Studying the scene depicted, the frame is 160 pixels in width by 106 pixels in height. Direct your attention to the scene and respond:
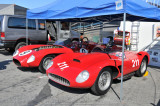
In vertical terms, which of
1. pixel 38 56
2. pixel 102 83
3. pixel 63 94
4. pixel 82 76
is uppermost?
pixel 38 56

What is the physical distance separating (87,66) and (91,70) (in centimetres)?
17

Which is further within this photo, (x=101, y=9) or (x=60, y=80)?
(x=101, y=9)

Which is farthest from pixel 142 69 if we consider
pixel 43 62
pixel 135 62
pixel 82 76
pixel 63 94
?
pixel 43 62

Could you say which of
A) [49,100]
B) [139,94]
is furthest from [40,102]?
[139,94]

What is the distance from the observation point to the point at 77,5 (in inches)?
158

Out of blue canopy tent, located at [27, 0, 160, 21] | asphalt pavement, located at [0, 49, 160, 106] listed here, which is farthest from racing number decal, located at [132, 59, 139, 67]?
blue canopy tent, located at [27, 0, 160, 21]

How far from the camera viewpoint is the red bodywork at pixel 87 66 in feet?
10.0

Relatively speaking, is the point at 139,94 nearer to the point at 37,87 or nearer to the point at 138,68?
the point at 138,68

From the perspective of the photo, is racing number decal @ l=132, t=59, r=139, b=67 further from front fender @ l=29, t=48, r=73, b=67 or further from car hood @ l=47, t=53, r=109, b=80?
front fender @ l=29, t=48, r=73, b=67

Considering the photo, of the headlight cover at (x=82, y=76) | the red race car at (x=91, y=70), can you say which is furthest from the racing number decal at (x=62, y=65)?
the headlight cover at (x=82, y=76)

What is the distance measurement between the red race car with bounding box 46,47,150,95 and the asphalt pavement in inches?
11.6

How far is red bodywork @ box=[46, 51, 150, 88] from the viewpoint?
305 cm

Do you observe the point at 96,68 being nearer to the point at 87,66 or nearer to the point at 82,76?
the point at 87,66

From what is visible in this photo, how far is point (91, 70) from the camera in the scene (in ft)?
10.1
